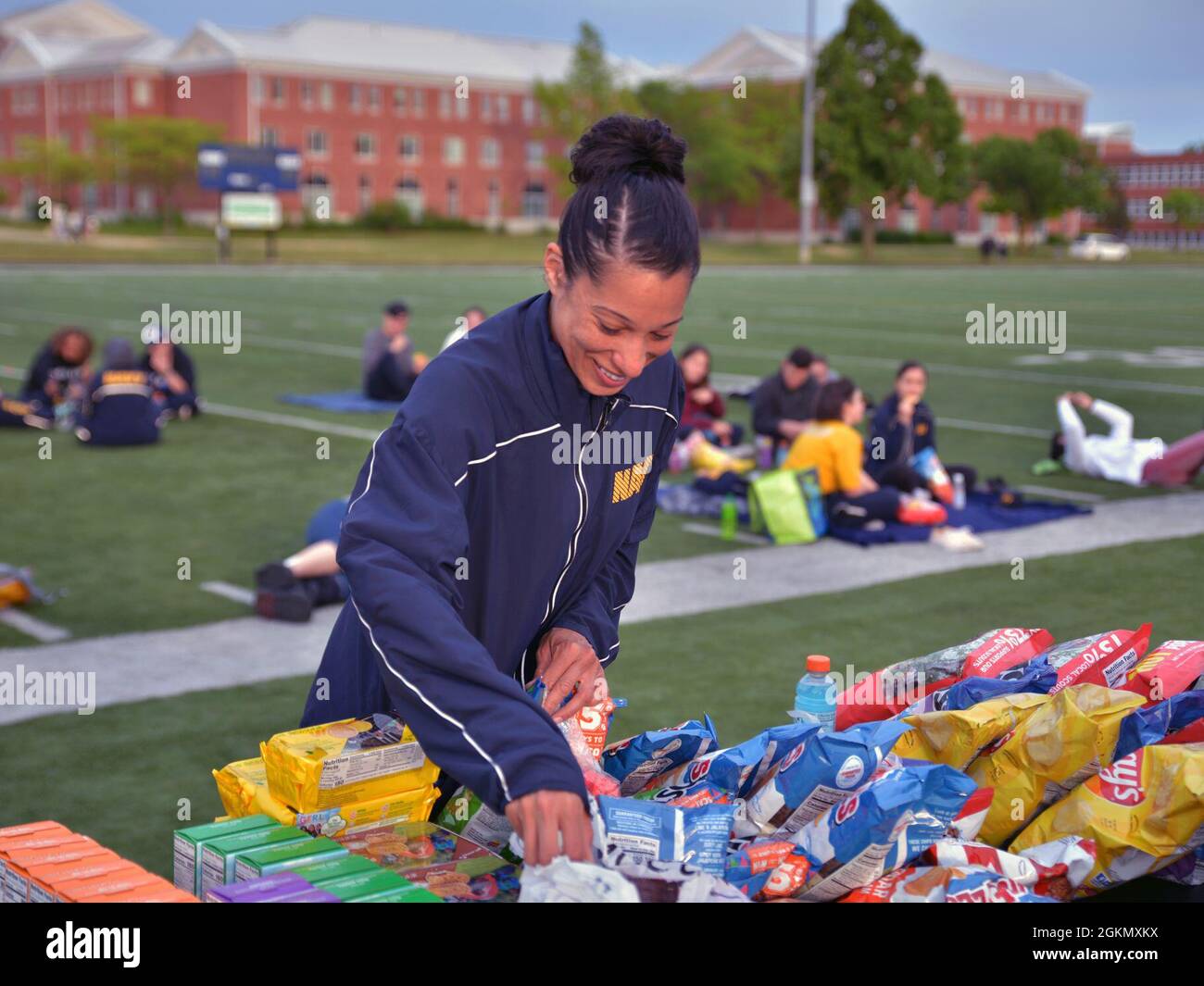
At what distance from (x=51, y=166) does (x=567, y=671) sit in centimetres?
9976

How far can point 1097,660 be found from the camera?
4074 mm

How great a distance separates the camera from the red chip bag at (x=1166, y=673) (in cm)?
396

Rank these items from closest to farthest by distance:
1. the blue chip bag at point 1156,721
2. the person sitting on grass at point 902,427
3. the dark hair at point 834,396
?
A: the blue chip bag at point 1156,721 < the dark hair at point 834,396 < the person sitting on grass at point 902,427

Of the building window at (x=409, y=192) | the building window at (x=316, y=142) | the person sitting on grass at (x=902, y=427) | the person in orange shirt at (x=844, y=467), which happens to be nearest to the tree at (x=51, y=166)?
the building window at (x=316, y=142)

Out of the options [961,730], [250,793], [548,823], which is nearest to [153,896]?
[250,793]

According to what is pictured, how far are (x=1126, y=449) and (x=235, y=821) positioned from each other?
11976mm

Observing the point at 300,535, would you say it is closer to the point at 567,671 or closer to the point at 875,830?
the point at 567,671

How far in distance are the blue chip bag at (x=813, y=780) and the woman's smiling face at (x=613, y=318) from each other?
887 mm

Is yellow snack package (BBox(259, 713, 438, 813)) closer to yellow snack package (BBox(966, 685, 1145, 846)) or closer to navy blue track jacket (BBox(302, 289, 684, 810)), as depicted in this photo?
navy blue track jacket (BBox(302, 289, 684, 810))

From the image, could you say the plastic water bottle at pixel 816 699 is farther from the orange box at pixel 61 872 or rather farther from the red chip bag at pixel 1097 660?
the orange box at pixel 61 872

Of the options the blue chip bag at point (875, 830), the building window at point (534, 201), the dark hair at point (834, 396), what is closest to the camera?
the blue chip bag at point (875, 830)

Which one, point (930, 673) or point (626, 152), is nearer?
point (626, 152)

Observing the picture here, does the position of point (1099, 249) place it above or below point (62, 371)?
above

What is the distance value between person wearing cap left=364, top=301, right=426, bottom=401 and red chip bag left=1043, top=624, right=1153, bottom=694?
14.6 meters
